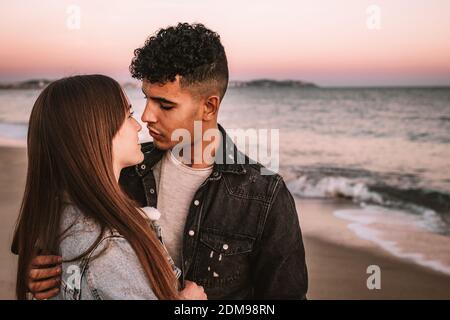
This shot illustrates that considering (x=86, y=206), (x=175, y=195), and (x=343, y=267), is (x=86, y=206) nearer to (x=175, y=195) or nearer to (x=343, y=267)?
(x=175, y=195)

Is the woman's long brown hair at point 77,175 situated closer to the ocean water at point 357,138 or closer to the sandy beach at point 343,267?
the sandy beach at point 343,267

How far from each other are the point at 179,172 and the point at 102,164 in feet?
2.40

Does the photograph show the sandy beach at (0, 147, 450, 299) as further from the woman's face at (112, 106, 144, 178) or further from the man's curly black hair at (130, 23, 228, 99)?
the woman's face at (112, 106, 144, 178)

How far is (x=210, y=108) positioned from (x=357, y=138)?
1429cm

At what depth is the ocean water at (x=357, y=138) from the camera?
29.7ft

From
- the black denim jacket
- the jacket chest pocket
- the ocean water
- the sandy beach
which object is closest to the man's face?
the black denim jacket

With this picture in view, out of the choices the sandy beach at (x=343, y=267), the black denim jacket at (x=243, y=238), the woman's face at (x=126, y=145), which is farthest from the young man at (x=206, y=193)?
the sandy beach at (x=343, y=267)

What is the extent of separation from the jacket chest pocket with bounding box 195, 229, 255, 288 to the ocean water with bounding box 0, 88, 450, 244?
16.1ft

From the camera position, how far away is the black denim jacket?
2.31 metres

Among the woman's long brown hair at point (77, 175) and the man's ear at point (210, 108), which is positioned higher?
the man's ear at point (210, 108)

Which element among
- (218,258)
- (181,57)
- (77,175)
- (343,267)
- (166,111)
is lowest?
(343,267)

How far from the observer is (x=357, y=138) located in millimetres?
16234

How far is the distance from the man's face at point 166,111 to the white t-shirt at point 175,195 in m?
0.10

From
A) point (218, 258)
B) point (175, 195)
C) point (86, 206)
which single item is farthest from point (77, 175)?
point (218, 258)
